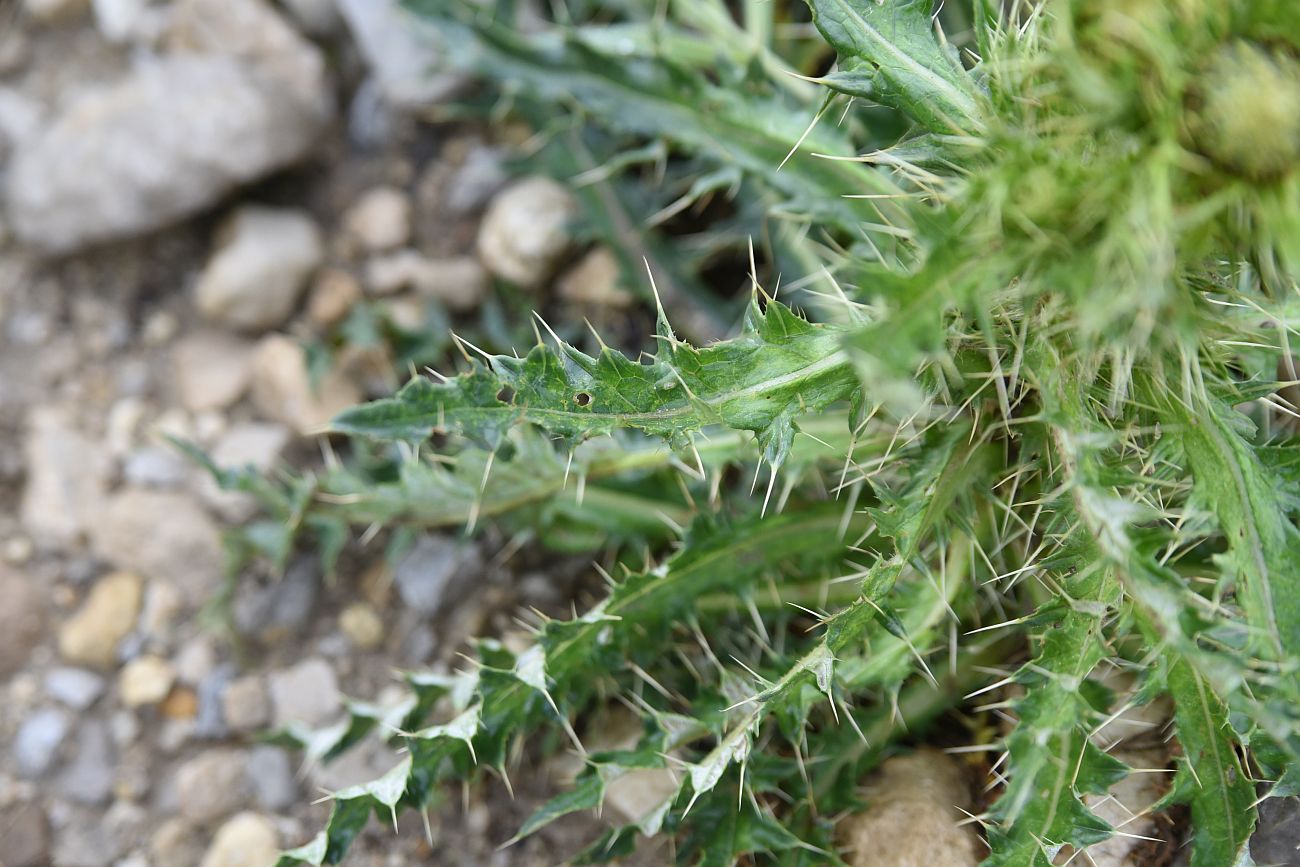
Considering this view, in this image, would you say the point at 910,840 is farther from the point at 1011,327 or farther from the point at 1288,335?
the point at 1288,335

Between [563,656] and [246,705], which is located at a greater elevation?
[563,656]

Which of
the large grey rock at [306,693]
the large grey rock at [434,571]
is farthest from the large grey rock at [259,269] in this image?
the large grey rock at [306,693]

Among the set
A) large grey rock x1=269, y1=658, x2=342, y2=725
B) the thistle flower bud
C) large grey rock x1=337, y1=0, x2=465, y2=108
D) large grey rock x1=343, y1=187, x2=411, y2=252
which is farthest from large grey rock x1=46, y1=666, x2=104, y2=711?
the thistle flower bud

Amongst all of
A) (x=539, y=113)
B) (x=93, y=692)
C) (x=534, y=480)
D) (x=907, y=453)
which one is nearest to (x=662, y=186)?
(x=539, y=113)

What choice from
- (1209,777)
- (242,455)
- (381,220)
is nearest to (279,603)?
(242,455)

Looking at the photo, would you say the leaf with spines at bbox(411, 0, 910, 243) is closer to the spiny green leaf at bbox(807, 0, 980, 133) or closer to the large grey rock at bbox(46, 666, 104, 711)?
the spiny green leaf at bbox(807, 0, 980, 133)

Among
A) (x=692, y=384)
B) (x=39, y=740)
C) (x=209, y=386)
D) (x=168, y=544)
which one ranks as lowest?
(x=39, y=740)

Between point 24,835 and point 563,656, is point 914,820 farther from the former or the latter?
point 24,835
